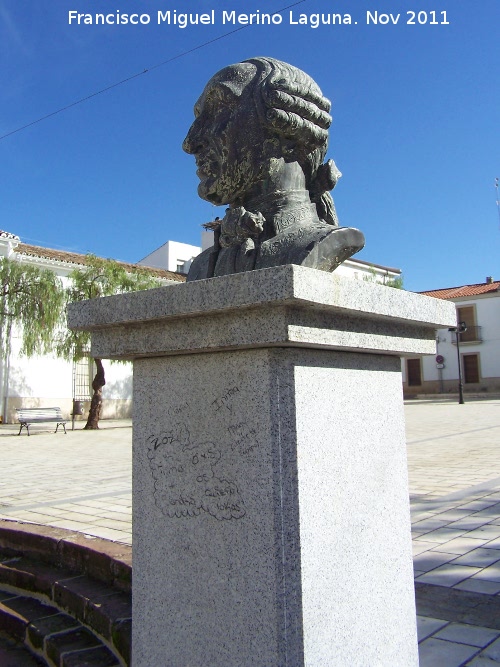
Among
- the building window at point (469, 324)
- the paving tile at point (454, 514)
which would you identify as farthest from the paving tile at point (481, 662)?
the building window at point (469, 324)

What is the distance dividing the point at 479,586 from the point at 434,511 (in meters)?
1.79

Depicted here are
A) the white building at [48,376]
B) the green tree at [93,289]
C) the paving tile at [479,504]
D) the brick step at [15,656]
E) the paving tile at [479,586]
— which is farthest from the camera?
the white building at [48,376]

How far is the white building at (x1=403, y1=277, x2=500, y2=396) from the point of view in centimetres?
3531

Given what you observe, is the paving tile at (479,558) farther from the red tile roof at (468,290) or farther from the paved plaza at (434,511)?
the red tile roof at (468,290)

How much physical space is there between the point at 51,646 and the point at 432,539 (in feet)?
8.10

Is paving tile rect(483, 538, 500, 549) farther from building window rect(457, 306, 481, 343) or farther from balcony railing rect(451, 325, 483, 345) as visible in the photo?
balcony railing rect(451, 325, 483, 345)

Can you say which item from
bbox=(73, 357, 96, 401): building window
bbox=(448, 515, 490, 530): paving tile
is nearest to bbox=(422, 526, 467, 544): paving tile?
bbox=(448, 515, 490, 530): paving tile

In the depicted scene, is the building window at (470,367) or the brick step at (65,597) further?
the building window at (470,367)

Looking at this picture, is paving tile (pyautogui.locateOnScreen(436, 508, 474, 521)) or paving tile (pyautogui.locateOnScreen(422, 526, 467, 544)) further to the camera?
paving tile (pyautogui.locateOnScreen(436, 508, 474, 521))

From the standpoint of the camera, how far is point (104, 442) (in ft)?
41.4

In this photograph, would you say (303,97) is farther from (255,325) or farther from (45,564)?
(45,564)

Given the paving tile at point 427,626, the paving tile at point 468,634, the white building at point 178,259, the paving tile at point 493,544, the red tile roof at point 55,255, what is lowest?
the paving tile at point 427,626

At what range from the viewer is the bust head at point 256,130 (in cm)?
221

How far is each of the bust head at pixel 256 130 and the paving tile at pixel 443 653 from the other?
1.90 metres
